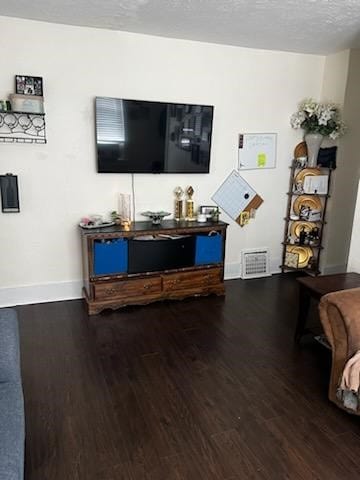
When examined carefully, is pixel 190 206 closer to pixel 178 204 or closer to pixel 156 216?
pixel 178 204

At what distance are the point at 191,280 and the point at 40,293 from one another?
4.59 feet

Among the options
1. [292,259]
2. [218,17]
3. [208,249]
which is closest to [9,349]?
[208,249]

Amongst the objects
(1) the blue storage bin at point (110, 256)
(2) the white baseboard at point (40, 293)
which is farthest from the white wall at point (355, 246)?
(2) the white baseboard at point (40, 293)

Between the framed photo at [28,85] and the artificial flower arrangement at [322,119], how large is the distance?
255 centimetres

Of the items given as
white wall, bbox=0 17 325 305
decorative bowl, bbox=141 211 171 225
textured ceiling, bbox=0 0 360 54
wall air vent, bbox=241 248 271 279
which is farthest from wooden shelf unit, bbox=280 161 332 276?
decorative bowl, bbox=141 211 171 225

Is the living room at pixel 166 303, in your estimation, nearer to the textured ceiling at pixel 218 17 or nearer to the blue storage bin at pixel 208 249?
the textured ceiling at pixel 218 17

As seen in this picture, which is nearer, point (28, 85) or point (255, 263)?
point (28, 85)

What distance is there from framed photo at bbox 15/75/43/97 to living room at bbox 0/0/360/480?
0.26 feet

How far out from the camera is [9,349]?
1597 mm

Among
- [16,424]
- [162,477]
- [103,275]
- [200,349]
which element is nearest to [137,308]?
[103,275]

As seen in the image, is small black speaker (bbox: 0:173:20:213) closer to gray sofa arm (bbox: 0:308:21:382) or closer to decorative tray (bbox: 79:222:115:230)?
decorative tray (bbox: 79:222:115:230)

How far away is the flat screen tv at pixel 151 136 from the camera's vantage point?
3.10 meters

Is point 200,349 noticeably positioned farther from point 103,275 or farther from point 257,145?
point 257,145

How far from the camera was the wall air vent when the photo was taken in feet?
13.2
